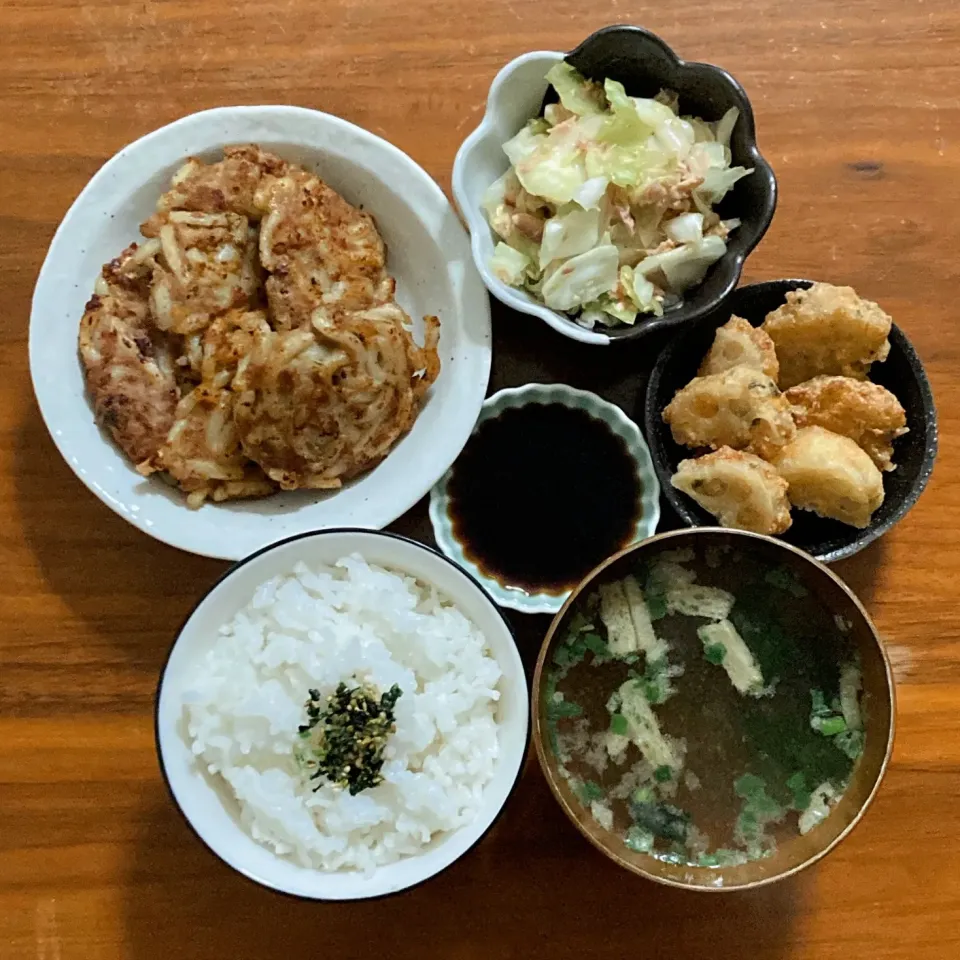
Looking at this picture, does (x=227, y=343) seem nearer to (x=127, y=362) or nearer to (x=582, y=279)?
(x=127, y=362)

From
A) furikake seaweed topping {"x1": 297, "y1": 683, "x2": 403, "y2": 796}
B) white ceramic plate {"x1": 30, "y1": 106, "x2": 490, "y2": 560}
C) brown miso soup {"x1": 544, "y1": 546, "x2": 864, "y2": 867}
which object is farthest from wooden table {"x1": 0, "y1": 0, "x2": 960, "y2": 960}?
furikake seaweed topping {"x1": 297, "y1": 683, "x2": 403, "y2": 796}

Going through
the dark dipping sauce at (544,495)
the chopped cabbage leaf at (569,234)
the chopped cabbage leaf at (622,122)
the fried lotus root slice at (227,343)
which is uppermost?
the chopped cabbage leaf at (622,122)

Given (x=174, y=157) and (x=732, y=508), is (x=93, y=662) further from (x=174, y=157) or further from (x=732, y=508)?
(x=732, y=508)

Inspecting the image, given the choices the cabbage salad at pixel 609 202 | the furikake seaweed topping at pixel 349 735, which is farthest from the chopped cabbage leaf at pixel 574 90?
the furikake seaweed topping at pixel 349 735

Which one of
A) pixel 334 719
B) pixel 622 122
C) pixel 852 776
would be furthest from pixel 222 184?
pixel 852 776

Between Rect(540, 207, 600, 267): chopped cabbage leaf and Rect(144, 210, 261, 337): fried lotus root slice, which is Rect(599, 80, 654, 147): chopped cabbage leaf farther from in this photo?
Rect(144, 210, 261, 337): fried lotus root slice

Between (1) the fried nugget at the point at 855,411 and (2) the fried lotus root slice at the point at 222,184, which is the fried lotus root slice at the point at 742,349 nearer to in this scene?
(1) the fried nugget at the point at 855,411
